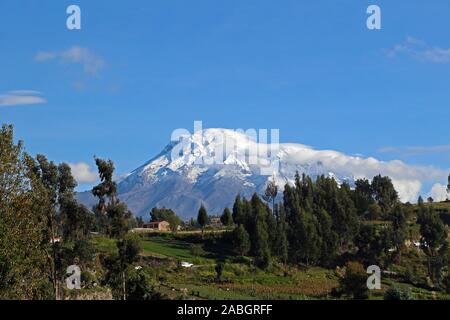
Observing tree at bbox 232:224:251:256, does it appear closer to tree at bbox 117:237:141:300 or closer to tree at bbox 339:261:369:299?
tree at bbox 339:261:369:299

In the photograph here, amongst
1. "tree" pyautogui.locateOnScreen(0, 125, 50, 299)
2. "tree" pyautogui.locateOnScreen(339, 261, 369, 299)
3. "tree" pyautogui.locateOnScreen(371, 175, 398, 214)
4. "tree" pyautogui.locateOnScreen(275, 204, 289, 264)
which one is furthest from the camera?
"tree" pyautogui.locateOnScreen(371, 175, 398, 214)

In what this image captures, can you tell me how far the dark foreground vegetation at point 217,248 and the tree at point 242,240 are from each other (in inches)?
6.4

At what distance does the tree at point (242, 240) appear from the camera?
87000mm

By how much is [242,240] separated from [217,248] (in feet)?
26.3

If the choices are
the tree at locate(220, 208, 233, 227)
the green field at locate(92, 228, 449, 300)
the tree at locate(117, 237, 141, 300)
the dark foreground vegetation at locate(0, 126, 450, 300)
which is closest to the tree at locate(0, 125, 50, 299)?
the dark foreground vegetation at locate(0, 126, 450, 300)

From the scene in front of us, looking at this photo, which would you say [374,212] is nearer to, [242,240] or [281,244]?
[281,244]

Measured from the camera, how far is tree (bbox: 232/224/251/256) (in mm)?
87000

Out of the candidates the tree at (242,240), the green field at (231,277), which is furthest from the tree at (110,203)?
the tree at (242,240)

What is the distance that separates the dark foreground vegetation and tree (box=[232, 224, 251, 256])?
16cm

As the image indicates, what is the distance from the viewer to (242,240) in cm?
8719

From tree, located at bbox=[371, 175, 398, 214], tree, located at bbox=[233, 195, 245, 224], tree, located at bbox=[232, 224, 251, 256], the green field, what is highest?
tree, located at bbox=[371, 175, 398, 214]
